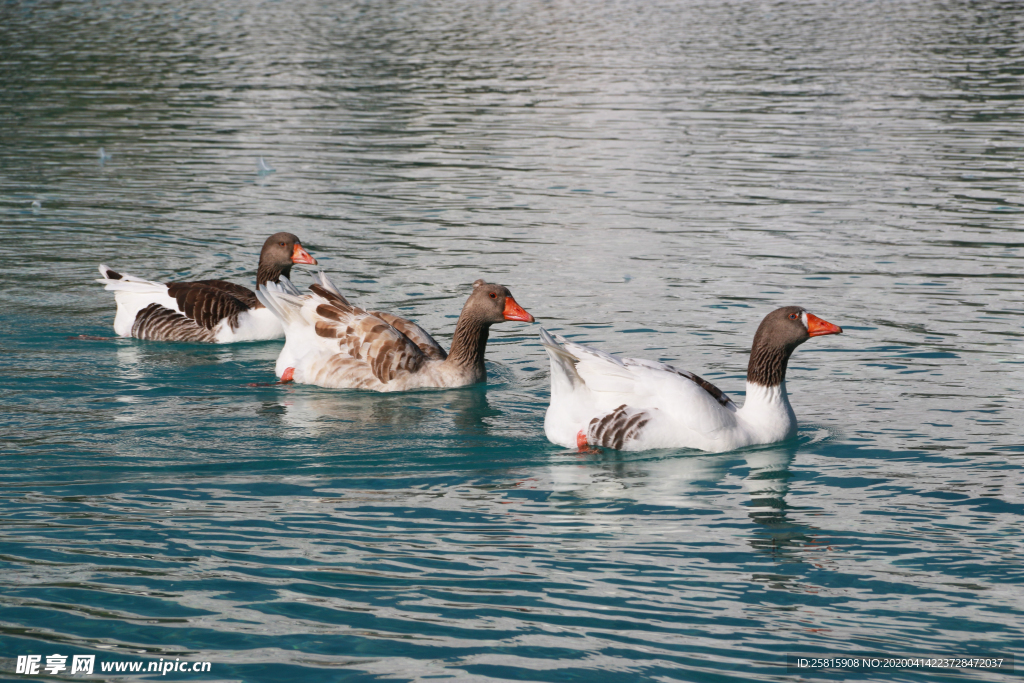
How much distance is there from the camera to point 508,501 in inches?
395

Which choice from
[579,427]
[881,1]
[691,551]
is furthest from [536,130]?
[881,1]

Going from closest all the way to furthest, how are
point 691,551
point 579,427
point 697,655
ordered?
point 697,655 < point 691,551 < point 579,427

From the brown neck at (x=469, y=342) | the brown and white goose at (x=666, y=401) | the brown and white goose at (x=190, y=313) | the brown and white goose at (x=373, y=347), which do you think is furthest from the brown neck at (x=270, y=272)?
the brown and white goose at (x=666, y=401)

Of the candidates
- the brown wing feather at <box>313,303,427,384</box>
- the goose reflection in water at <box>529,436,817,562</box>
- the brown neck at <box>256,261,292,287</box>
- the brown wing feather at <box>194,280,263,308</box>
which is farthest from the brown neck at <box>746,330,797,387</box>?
the brown neck at <box>256,261,292,287</box>

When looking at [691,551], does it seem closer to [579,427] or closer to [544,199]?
[579,427]

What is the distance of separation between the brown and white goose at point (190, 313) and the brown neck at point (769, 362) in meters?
6.60

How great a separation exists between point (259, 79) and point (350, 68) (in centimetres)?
490

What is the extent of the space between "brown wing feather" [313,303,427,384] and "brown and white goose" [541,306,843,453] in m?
2.72

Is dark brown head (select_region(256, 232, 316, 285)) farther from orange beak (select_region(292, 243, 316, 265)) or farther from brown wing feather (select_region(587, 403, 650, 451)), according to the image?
brown wing feather (select_region(587, 403, 650, 451))

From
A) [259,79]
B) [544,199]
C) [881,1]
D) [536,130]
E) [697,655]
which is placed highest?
[881,1]

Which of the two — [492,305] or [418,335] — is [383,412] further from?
[492,305]

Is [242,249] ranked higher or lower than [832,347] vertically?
higher

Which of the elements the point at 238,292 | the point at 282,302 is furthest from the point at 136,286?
the point at 282,302

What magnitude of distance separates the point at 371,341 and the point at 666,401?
13.1ft
